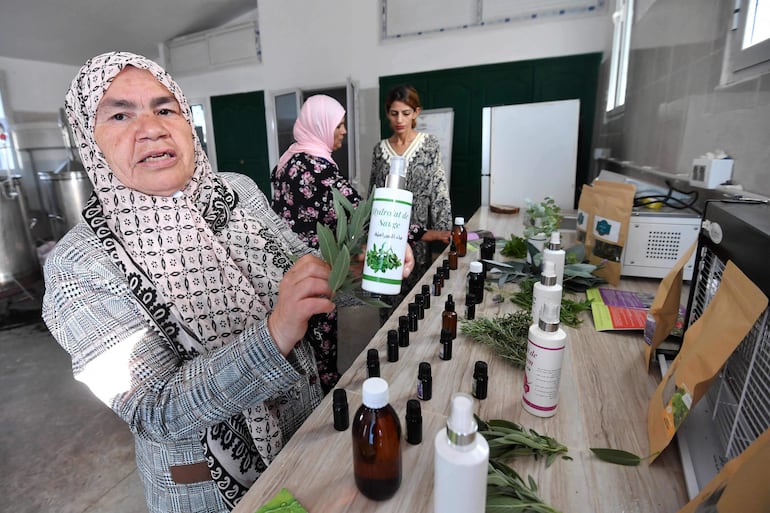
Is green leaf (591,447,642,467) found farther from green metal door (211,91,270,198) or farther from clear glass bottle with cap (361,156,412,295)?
green metal door (211,91,270,198)

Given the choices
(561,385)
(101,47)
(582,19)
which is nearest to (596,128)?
(582,19)

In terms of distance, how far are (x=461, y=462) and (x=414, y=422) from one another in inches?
9.0

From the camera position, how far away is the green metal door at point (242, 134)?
210 inches

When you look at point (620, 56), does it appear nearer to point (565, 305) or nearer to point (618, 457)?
point (565, 305)

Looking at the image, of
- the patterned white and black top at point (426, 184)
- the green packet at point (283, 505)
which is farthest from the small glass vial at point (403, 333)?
the patterned white and black top at point (426, 184)

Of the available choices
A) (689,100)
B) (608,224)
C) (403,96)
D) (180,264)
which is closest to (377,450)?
(180,264)

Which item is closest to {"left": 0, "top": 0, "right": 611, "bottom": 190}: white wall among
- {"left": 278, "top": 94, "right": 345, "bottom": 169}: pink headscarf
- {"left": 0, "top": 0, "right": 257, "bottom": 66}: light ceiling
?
{"left": 0, "top": 0, "right": 257, "bottom": 66}: light ceiling

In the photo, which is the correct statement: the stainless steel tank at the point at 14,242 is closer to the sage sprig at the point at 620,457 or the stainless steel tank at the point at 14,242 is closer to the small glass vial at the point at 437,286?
the small glass vial at the point at 437,286

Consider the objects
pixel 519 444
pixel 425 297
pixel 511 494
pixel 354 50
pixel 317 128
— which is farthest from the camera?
pixel 354 50

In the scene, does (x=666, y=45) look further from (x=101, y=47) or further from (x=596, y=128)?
(x=101, y=47)

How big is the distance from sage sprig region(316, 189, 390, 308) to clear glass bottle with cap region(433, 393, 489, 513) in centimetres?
26

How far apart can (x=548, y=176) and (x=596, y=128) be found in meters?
1.20

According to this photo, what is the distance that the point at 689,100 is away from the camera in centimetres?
148

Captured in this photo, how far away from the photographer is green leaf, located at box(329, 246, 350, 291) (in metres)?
0.62
